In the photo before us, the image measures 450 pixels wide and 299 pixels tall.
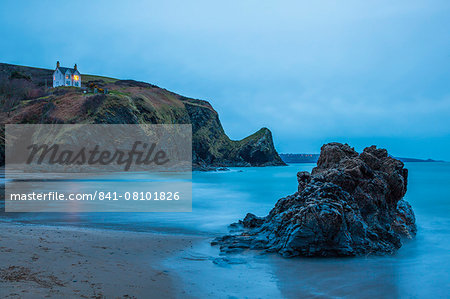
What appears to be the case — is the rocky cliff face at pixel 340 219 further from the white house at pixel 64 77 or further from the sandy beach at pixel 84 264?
the white house at pixel 64 77

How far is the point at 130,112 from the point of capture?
4997 centimetres

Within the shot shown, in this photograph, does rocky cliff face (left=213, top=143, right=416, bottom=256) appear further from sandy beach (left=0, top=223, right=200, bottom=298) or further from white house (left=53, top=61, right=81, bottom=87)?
white house (left=53, top=61, right=81, bottom=87)

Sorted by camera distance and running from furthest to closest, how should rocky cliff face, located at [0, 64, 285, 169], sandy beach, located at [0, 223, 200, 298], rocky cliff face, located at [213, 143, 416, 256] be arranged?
rocky cliff face, located at [0, 64, 285, 169], rocky cliff face, located at [213, 143, 416, 256], sandy beach, located at [0, 223, 200, 298]

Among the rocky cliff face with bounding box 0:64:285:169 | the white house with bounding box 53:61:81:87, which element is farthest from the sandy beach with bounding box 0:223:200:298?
the white house with bounding box 53:61:81:87

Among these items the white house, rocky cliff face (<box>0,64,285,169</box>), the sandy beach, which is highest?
the white house

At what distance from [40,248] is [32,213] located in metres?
5.66

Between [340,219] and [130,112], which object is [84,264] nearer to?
[340,219]

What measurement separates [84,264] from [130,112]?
4713cm

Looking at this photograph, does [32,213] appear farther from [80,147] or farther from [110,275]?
[80,147]

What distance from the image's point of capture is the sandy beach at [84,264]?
3900 mm

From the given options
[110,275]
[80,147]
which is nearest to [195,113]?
[80,147]

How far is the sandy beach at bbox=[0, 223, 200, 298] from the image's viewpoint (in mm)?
3900

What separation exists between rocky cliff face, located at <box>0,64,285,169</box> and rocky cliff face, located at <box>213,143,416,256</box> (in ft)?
132

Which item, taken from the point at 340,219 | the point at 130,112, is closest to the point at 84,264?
the point at 340,219
